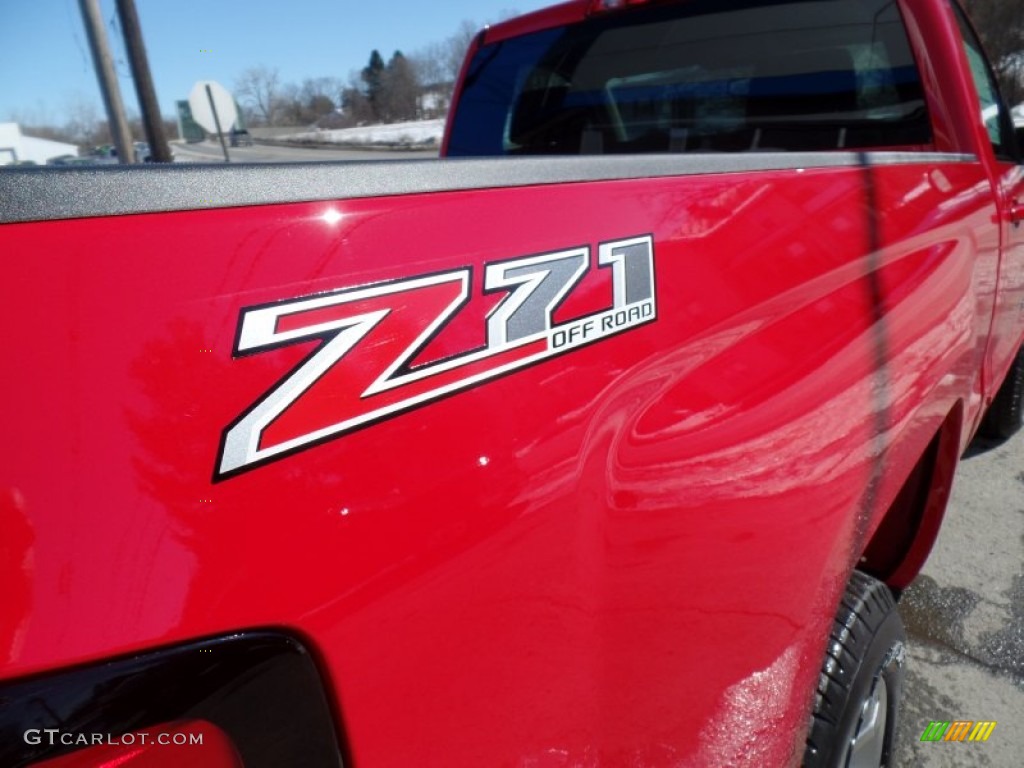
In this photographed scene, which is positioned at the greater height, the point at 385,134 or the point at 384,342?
the point at 385,134

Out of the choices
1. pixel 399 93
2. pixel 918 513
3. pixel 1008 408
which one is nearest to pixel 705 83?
pixel 918 513

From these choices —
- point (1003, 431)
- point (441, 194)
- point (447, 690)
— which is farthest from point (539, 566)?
point (1003, 431)

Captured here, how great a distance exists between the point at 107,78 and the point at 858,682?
26.9ft

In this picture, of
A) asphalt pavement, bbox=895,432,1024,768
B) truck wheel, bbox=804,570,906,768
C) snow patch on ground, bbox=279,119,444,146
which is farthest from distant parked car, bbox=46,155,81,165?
snow patch on ground, bbox=279,119,444,146

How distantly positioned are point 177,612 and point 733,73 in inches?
108

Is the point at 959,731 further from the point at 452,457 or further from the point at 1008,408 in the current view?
the point at 1008,408

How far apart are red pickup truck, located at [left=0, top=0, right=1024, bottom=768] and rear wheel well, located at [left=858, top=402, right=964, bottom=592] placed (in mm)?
543

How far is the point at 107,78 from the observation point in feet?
23.4

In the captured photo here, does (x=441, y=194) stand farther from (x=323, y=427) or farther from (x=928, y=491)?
(x=928, y=491)

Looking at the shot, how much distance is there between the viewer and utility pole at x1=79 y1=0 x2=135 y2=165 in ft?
20.4

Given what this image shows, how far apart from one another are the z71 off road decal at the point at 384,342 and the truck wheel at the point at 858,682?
893 mm

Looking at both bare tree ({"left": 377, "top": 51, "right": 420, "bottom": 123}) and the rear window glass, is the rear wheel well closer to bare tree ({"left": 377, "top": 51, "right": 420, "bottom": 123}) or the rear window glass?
the rear window glass

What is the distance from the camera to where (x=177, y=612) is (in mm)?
552

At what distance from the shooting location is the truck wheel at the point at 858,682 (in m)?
1.30
